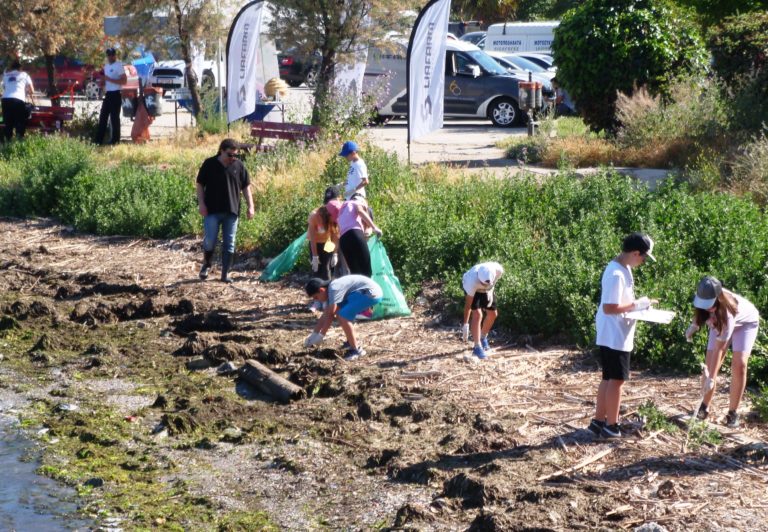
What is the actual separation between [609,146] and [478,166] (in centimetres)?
220

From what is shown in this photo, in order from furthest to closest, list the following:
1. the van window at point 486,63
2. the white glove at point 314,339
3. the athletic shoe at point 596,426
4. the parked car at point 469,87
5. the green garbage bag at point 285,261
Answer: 1. the van window at point 486,63
2. the parked car at point 469,87
3. the green garbage bag at point 285,261
4. the white glove at point 314,339
5. the athletic shoe at point 596,426

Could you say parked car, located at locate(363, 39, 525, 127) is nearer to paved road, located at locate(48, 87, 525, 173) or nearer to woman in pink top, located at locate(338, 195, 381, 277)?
paved road, located at locate(48, 87, 525, 173)

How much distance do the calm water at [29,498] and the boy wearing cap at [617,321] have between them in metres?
3.54

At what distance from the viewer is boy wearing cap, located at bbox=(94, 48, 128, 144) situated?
22594 millimetres

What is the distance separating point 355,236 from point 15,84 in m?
13.7

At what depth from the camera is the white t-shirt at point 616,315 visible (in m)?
7.66

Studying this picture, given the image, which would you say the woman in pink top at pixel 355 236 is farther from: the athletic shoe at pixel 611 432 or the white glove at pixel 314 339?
the athletic shoe at pixel 611 432

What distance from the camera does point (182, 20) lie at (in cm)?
2502

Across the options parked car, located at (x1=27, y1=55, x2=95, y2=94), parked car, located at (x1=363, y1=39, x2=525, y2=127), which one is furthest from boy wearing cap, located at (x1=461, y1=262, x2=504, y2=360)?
parked car, located at (x1=27, y1=55, x2=95, y2=94)

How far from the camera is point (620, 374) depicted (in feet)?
25.5

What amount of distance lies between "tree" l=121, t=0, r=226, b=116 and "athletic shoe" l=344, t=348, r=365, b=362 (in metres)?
15.8

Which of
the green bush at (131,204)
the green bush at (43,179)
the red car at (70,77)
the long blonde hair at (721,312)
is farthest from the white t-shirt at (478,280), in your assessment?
the red car at (70,77)

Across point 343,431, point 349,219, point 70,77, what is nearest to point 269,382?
point 343,431

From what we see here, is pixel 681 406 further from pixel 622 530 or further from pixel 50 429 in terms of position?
pixel 50 429
